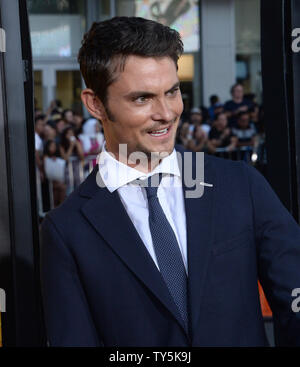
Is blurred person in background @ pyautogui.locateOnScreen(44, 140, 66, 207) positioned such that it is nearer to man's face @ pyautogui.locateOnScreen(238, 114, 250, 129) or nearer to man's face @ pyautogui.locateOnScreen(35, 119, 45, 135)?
man's face @ pyautogui.locateOnScreen(35, 119, 45, 135)

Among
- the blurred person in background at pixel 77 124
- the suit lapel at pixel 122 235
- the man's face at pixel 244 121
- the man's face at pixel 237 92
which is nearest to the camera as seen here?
the suit lapel at pixel 122 235

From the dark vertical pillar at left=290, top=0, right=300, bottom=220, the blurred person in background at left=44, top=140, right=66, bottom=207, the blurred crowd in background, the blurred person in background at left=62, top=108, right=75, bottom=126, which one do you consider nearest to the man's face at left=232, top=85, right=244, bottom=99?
the blurred crowd in background

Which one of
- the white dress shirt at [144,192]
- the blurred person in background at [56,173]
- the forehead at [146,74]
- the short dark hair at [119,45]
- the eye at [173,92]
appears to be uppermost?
the short dark hair at [119,45]

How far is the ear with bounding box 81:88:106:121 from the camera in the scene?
6.69 feet

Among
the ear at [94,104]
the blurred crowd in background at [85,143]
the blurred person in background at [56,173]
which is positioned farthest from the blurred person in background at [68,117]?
the ear at [94,104]

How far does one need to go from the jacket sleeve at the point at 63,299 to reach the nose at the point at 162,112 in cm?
43

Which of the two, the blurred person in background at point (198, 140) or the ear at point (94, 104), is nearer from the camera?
the ear at point (94, 104)

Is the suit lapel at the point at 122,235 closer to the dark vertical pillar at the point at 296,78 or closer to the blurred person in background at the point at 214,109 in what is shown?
the dark vertical pillar at the point at 296,78

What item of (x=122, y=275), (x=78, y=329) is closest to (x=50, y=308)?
(x=78, y=329)

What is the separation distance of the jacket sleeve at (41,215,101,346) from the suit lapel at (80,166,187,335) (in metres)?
0.12

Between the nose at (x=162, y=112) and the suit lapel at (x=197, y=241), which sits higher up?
the nose at (x=162, y=112)


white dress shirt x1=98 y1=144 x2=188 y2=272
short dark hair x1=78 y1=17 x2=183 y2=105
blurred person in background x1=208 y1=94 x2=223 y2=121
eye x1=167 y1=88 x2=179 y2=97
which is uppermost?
short dark hair x1=78 y1=17 x2=183 y2=105

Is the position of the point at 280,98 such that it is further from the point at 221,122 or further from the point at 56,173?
the point at 221,122

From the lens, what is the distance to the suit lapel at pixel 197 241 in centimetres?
186
